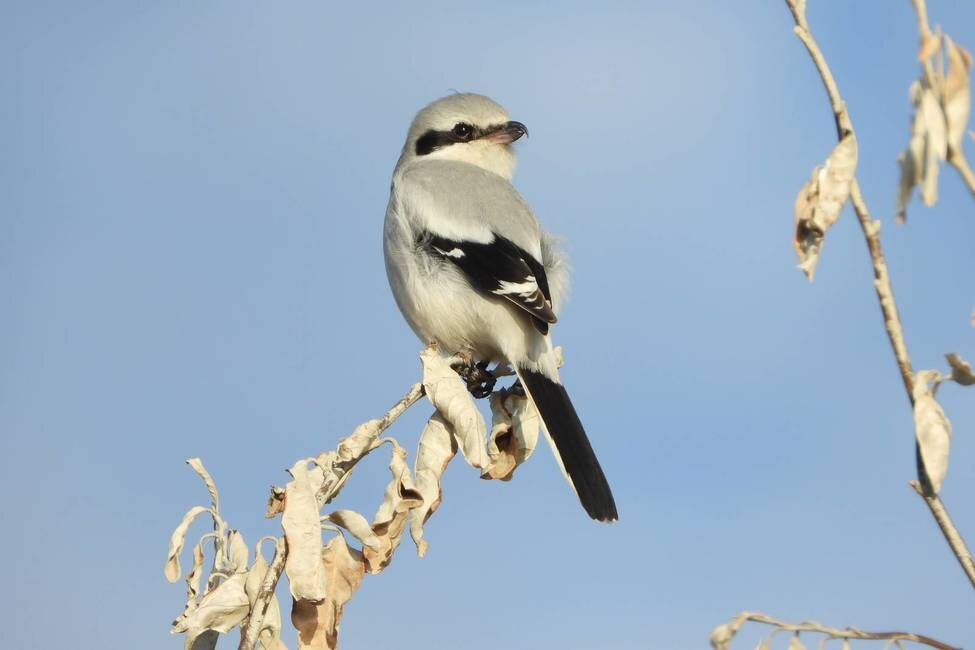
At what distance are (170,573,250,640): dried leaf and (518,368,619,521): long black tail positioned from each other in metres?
1.31

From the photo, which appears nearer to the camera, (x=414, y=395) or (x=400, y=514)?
(x=400, y=514)

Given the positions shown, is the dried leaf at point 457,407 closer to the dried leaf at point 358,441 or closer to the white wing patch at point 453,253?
the dried leaf at point 358,441

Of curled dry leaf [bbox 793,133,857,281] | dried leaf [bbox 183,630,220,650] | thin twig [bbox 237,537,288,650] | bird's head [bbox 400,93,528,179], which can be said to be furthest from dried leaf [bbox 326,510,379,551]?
bird's head [bbox 400,93,528,179]

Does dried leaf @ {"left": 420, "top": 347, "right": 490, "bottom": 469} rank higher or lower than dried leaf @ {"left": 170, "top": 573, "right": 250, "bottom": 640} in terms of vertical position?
higher

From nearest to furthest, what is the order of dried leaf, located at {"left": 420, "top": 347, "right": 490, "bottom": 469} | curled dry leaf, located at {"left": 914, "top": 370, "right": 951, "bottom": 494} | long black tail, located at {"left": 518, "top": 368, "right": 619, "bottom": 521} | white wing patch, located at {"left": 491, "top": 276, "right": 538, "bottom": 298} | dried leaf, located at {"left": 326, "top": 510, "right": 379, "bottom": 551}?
curled dry leaf, located at {"left": 914, "top": 370, "right": 951, "bottom": 494}
dried leaf, located at {"left": 326, "top": 510, "right": 379, "bottom": 551}
dried leaf, located at {"left": 420, "top": 347, "right": 490, "bottom": 469}
long black tail, located at {"left": 518, "top": 368, "right": 619, "bottom": 521}
white wing patch, located at {"left": 491, "top": 276, "right": 538, "bottom": 298}

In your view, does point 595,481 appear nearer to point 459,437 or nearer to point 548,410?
point 548,410

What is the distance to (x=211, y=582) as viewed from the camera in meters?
1.81

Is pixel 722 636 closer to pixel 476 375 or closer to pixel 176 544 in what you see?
pixel 176 544

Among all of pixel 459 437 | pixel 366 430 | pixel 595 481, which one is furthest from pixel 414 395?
pixel 595 481

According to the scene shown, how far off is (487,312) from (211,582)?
158cm

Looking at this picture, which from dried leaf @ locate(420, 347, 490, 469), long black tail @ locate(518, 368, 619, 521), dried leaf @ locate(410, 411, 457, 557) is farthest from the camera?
long black tail @ locate(518, 368, 619, 521)

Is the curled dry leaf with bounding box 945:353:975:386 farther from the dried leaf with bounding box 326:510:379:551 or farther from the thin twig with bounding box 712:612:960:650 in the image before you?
the dried leaf with bounding box 326:510:379:551

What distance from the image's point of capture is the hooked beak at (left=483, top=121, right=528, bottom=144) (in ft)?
13.3

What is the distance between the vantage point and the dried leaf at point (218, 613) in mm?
1684
